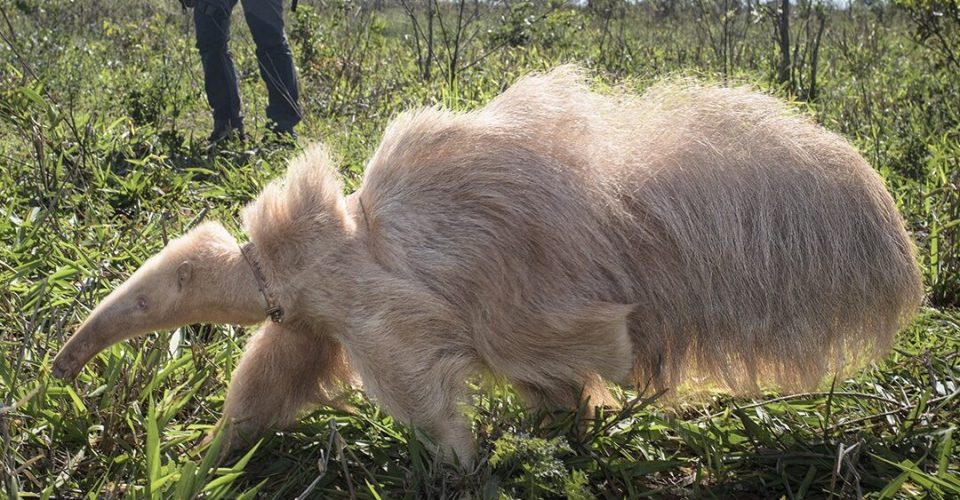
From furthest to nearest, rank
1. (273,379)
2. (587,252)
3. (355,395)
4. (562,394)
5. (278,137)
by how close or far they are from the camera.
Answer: (278,137), (355,395), (273,379), (562,394), (587,252)

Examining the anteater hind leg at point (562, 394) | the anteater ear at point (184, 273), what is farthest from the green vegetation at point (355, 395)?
the anteater ear at point (184, 273)

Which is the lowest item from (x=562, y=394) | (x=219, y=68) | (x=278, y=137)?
(x=562, y=394)

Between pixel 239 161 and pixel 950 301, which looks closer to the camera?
pixel 950 301

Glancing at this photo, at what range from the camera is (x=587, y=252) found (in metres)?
2.68

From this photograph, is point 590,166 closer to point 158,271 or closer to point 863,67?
point 158,271

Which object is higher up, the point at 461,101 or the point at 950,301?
the point at 461,101

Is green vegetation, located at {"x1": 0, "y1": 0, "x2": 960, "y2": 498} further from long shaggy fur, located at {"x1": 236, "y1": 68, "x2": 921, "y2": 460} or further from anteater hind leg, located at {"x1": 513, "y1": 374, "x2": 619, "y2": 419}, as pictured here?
long shaggy fur, located at {"x1": 236, "y1": 68, "x2": 921, "y2": 460}

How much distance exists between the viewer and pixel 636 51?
9.21m

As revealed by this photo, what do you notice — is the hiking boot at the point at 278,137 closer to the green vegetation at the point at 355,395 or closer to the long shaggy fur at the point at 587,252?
the green vegetation at the point at 355,395

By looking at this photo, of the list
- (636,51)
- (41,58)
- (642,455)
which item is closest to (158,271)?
(642,455)

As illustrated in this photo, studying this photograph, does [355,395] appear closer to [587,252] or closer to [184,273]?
[184,273]

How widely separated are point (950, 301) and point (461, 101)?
2.97 m

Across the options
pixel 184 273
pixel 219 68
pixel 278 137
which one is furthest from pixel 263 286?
pixel 219 68

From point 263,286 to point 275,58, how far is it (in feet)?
13.6
